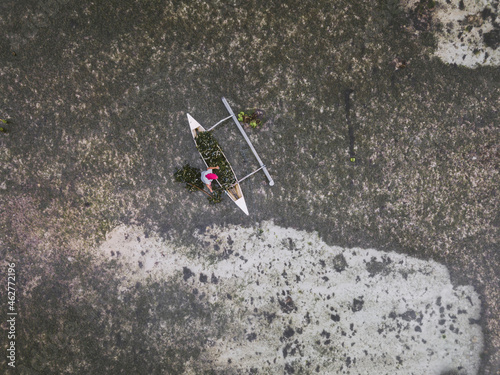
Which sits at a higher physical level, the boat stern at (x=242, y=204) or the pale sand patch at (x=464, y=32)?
the pale sand patch at (x=464, y=32)

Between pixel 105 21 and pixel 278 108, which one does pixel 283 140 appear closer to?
pixel 278 108

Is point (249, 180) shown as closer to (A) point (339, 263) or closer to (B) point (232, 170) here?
(B) point (232, 170)

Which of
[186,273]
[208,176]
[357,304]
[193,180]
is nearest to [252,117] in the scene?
[208,176]

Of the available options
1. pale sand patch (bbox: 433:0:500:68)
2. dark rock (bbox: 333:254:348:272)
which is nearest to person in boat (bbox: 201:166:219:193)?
dark rock (bbox: 333:254:348:272)

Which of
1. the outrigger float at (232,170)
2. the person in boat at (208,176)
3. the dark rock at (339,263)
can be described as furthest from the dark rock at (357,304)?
the person in boat at (208,176)

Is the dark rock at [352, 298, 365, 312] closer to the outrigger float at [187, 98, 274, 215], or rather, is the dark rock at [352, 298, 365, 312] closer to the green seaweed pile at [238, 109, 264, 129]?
the outrigger float at [187, 98, 274, 215]

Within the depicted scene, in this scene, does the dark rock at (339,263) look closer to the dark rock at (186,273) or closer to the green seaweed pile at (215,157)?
the green seaweed pile at (215,157)

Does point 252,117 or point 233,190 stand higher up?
point 252,117
